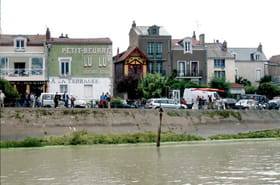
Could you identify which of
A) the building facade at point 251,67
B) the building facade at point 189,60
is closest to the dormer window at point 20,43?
the building facade at point 189,60

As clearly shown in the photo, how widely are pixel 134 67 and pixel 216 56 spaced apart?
1459 centimetres

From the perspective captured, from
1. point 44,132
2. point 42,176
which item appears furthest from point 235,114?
point 42,176

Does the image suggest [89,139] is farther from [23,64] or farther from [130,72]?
[130,72]

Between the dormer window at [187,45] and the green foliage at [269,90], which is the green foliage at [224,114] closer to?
the dormer window at [187,45]

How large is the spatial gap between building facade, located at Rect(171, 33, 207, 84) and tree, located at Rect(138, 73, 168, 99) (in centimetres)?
868

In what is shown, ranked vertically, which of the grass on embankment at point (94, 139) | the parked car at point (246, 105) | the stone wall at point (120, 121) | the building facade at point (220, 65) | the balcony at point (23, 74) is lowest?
the grass on embankment at point (94, 139)

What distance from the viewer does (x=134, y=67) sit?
75.4 m

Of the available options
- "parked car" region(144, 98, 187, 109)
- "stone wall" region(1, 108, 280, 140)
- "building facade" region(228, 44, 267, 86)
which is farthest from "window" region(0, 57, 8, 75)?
"building facade" region(228, 44, 267, 86)

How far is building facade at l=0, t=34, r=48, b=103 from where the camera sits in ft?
214

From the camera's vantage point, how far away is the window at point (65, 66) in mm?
66438

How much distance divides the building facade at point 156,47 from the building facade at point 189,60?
105 centimetres

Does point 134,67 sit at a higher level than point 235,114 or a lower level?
higher

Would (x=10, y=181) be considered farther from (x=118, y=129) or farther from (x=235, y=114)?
(x=235, y=114)

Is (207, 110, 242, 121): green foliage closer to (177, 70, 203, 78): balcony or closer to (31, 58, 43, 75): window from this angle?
(31, 58, 43, 75): window
